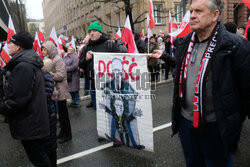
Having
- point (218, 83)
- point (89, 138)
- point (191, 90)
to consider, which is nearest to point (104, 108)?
point (89, 138)

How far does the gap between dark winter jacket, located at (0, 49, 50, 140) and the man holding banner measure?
4.75ft

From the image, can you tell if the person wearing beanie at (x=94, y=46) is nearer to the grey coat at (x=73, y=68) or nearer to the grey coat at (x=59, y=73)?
the grey coat at (x=59, y=73)

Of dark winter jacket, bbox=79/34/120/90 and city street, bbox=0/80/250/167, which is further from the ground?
dark winter jacket, bbox=79/34/120/90

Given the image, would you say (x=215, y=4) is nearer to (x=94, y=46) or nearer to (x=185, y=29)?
(x=94, y=46)

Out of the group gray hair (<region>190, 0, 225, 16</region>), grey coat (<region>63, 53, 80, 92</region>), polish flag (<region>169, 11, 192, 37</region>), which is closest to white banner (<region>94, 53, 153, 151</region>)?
gray hair (<region>190, 0, 225, 16</region>)

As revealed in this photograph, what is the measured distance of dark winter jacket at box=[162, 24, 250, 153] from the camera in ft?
5.21

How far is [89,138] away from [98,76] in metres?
1.36

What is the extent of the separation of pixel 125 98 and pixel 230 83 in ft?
5.76

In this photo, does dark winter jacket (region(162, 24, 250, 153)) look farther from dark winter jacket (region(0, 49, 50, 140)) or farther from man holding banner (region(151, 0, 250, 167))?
dark winter jacket (region(0, 49, 50, 140))

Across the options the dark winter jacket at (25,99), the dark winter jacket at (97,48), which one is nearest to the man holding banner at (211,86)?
the dark winter jacket at (25,99)

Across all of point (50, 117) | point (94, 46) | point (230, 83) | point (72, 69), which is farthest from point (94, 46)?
point (230, 83)

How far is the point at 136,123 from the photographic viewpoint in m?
3.14

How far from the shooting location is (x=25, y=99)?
224 cm

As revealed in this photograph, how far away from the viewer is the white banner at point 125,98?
304cm
